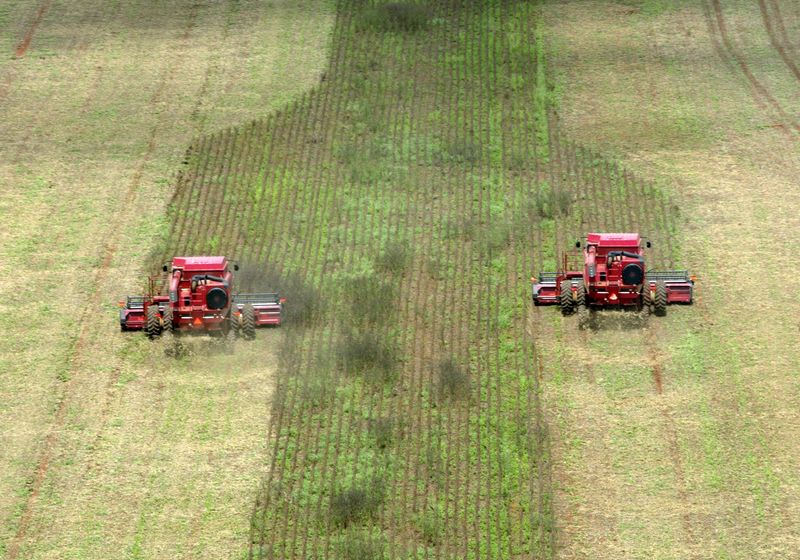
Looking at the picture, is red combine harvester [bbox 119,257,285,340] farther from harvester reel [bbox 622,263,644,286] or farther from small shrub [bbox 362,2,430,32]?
small shrub [bbox 362,2,430,32]

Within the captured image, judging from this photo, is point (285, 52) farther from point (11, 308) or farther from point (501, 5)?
point (11, 308)

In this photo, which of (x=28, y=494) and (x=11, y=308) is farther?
(x=11, y=308)

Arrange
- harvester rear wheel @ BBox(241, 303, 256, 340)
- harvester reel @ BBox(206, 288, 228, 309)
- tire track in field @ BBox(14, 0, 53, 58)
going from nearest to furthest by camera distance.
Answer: harvester reel @ BBox(206, 288, 228, 309)
harvester rear wheel @ BBox(241, 303, 256, 340)
tire track in field @ BBox(14, 0, 53, 58)

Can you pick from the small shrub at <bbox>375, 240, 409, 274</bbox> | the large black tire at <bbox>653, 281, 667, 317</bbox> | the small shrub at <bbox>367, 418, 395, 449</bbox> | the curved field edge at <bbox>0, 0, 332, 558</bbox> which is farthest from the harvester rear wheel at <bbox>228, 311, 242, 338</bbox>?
the large black tire at <bbox>653, 281, 667, 317</bbox>

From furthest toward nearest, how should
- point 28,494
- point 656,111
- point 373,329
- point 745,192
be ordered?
point 656,111 → point 745,192 → point 373,329 → point 28,494

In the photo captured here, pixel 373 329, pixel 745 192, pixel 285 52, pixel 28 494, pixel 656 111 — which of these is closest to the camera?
pixel 28 494

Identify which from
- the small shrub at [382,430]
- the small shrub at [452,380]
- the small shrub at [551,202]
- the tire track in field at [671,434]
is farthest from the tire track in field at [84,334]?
the tire track in field at [671,434]

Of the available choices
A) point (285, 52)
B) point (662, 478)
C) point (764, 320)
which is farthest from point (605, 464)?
point (285, 52)
